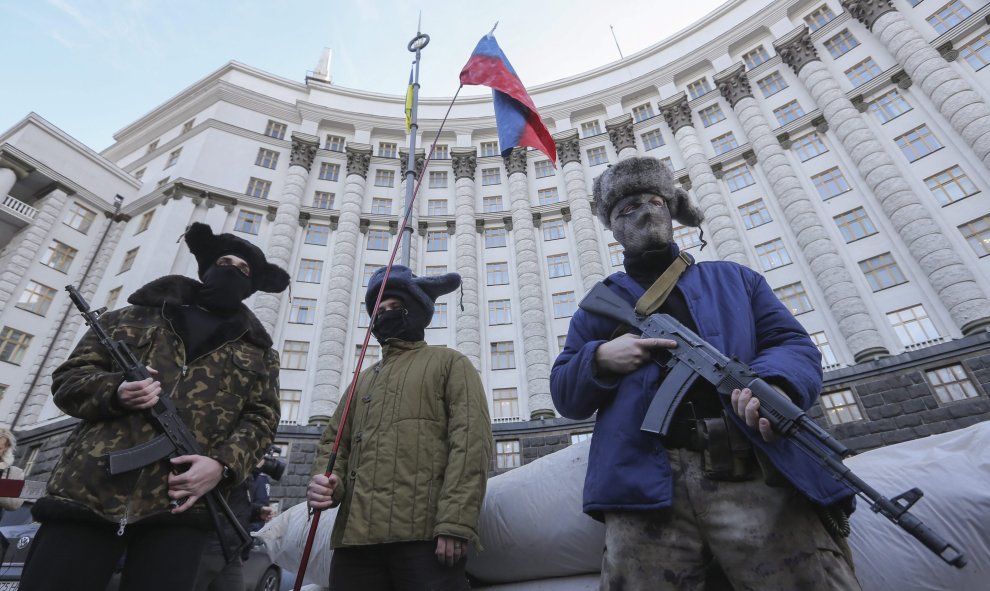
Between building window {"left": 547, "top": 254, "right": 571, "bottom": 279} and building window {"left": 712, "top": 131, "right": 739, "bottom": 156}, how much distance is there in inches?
405

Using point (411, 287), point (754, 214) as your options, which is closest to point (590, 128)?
point (754, 214)

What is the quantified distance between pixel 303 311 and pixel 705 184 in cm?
2162

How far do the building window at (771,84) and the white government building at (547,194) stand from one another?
29 cm

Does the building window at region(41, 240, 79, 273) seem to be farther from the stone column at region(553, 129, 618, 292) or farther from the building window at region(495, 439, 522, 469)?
the stone column at region(553, 129, 618, 292)

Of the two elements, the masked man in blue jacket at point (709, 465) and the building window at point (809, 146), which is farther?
the building window at point (809, 146)

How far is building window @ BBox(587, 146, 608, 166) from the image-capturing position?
2789 cm

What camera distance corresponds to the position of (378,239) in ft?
85.4

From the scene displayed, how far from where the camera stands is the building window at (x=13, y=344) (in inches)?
771

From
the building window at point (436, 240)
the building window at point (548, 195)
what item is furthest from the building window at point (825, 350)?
the building window at point (436, 240)

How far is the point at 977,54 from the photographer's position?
61.7 feet

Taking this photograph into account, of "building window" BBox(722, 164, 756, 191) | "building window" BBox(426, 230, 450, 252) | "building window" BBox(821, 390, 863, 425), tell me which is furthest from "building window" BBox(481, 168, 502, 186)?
"building window" BBox(821, 390, 863, 425)

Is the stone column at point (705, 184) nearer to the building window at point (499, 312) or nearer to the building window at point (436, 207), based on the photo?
the building window at point (499, 312)

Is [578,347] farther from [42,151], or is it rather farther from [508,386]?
[42,151]

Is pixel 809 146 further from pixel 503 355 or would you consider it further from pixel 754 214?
pixel 503 355
